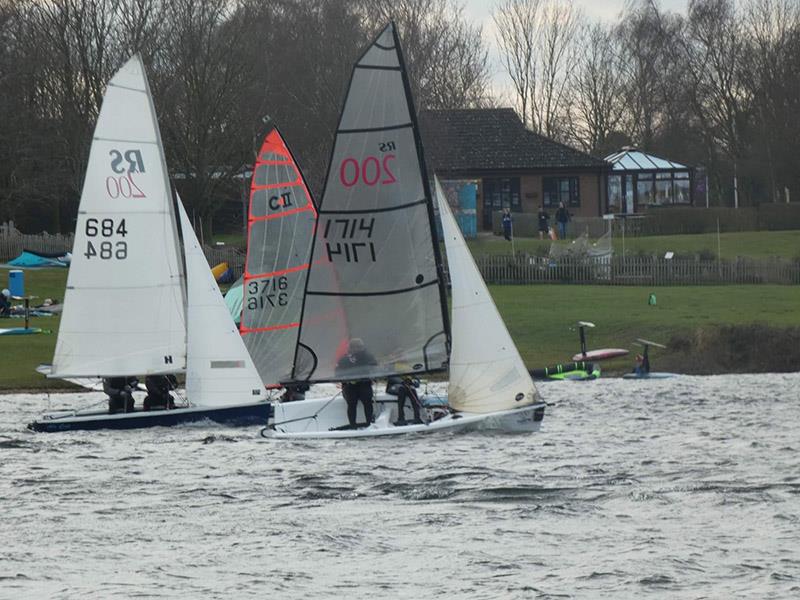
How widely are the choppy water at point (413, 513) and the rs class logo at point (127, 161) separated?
482cm

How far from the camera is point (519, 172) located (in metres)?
77.5

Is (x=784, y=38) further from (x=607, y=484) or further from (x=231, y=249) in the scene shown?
(x=607, y=484)

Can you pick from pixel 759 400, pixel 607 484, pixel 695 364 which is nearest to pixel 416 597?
pixel 607 484

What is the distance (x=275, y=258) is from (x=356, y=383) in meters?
6.91

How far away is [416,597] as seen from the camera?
1761 cm

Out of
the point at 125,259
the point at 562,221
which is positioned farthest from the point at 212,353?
the point at 562,221

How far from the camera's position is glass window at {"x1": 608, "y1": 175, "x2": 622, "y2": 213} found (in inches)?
3177

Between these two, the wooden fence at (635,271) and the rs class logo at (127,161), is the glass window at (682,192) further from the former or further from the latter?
the rs class logo at (127,161)

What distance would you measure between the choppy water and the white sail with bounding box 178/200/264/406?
71cm

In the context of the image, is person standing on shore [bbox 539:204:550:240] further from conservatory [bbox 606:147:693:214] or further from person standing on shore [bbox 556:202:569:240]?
conservatory [bbox 606:147:693:214]

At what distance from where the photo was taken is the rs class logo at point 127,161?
30.5 metres

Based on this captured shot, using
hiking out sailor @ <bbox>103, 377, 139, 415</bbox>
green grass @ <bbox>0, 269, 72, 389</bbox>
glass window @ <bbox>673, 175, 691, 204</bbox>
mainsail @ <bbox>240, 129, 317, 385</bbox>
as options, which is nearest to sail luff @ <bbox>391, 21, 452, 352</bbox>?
hiking out sailor @ <bbox>103, 377, 139, 415</bbox>

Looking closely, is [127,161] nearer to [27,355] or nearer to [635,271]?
[27,355]

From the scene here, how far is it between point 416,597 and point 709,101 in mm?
77249
